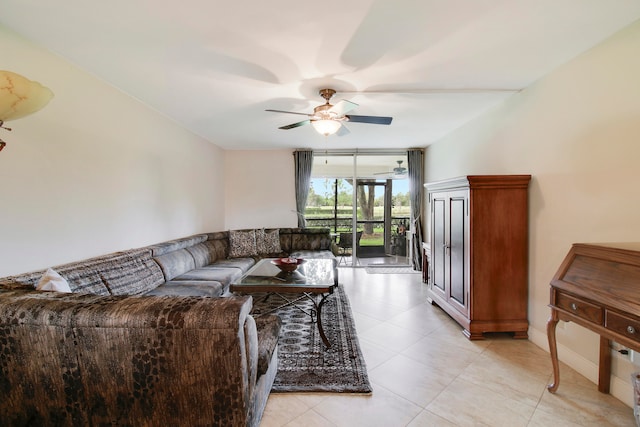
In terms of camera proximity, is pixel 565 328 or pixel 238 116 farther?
pixel 238 116

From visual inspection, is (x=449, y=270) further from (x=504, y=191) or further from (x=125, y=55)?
(x=125, y=55)

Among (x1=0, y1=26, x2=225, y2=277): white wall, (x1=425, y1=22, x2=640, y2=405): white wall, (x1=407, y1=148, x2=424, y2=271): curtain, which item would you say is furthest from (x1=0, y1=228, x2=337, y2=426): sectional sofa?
(x1=407, y1=148, x2=424, y2=271): curtain

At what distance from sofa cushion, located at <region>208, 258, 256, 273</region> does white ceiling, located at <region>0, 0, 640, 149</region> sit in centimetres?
227

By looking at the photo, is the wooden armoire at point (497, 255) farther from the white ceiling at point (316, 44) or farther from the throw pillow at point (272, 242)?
the throw pillow at point (272, 242)

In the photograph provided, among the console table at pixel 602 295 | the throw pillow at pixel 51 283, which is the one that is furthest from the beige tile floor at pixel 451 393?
the throw pillow at pixel 51 283

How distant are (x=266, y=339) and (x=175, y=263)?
7.33 feet

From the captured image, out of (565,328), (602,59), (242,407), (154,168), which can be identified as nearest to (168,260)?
(154,168)

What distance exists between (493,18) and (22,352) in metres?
3.13

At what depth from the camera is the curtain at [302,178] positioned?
579 centimetres

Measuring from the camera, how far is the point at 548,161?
2.51 m

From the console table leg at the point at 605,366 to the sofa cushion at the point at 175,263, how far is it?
4021 mm

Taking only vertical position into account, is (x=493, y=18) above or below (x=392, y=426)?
above

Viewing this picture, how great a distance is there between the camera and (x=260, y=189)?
595 centimetres

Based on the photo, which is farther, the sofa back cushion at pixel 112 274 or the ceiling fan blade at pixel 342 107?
the ceiling fan blade at pixel 342 107
